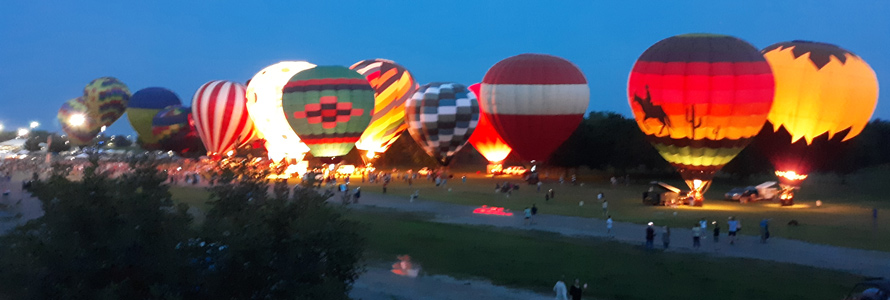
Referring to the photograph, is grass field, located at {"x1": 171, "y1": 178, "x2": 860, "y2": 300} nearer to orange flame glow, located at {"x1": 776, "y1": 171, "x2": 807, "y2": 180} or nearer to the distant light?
orange flame glow, located at {"x1": 776, "y1": 171, "x2": 807, "y2": 180}

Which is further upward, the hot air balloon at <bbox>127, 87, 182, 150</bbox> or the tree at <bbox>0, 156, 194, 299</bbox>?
the hot air balloon at <bbox>127, 87, 182, 150</bbox>

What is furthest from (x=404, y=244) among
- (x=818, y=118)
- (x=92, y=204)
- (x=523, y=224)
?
(x=818, y=118)

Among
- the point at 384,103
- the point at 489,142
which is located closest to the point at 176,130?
the point at 384,103

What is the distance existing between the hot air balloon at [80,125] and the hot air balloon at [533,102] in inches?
2121

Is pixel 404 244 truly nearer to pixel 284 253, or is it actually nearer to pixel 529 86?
pixel 284 253

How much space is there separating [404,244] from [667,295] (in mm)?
8548

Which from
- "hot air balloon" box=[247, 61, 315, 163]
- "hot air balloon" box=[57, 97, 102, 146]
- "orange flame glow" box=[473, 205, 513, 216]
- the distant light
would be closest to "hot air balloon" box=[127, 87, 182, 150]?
the distant light

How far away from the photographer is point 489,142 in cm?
5328

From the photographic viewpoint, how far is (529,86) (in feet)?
153

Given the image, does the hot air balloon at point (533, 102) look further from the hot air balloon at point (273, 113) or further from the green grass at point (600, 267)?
the green grass at point (600, 267)

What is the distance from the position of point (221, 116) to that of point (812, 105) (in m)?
34.3

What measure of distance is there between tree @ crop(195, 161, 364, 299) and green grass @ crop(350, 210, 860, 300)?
8327 millimetres

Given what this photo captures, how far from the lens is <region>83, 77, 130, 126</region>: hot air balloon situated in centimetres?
8869

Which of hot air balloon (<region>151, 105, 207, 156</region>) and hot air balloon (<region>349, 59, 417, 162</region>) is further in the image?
hot air balloon (<region>151, 105, 207, 156</region>)
